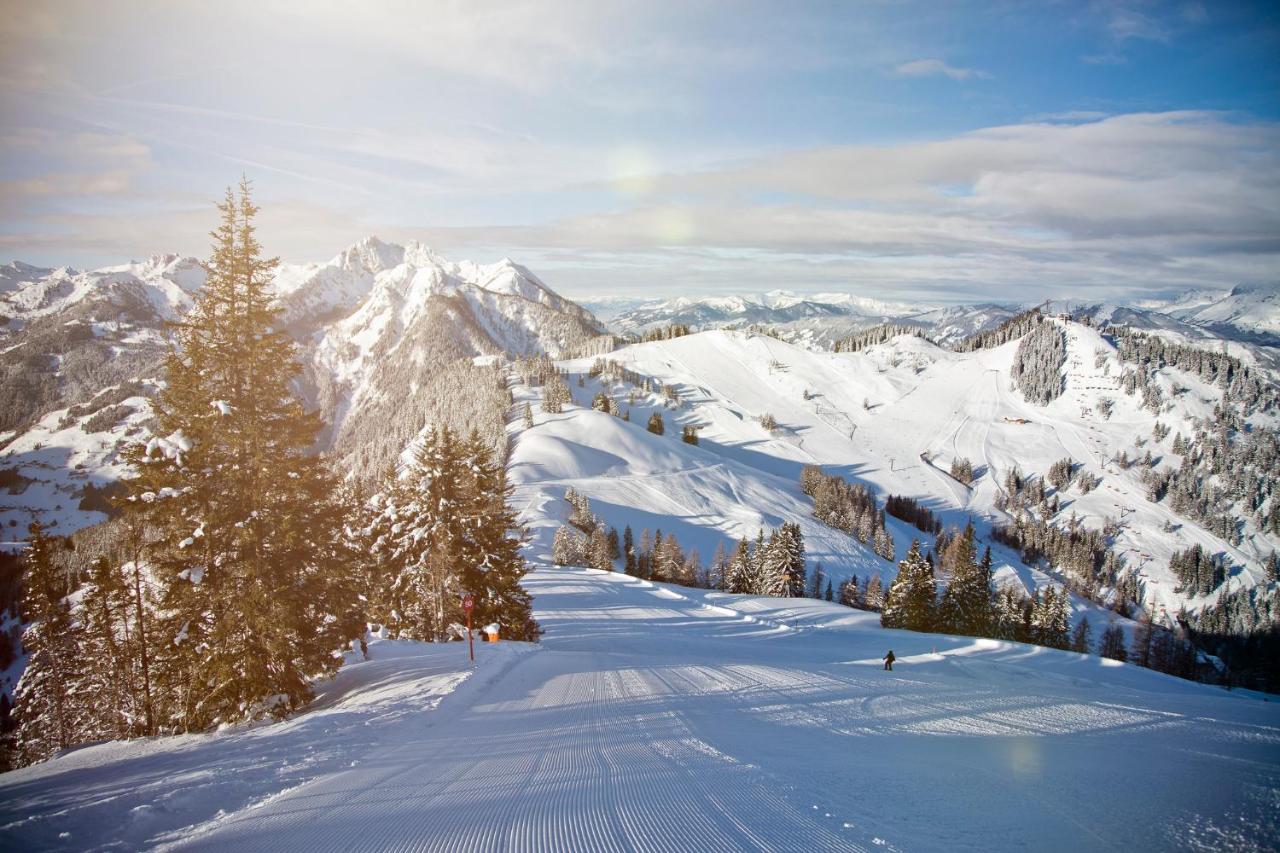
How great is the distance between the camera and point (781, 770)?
7.46 m

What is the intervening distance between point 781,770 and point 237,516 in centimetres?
1163

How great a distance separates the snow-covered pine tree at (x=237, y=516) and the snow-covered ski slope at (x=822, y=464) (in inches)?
2527

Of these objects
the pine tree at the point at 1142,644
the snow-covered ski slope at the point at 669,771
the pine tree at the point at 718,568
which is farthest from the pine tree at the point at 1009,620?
the pine tree at the point at 1142,644

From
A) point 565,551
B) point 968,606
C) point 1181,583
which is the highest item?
point 968,606

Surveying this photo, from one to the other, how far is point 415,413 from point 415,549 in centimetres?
18867

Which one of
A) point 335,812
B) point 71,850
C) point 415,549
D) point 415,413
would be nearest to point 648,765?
point 335,812

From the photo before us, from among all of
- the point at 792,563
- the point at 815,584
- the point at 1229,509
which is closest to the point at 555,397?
the point at 815,584

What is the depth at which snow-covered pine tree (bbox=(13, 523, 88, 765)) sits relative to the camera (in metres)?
26.7

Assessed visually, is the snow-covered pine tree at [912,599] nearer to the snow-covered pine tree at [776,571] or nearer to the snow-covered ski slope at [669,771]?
the snow-covered pine tree at [776,571]

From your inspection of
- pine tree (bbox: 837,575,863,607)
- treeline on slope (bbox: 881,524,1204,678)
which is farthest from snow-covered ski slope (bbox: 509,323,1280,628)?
treeline on slope (bbox: 881,524,1204,678)

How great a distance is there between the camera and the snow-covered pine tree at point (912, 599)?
39469 millimetres

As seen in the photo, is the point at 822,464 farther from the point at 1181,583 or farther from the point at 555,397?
the point at 1181,583

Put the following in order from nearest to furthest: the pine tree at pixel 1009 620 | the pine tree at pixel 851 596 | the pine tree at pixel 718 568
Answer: the pine tree at pixel 1009 620 < the pine tree at pixel 851 596 < the pine tree at pixel 718 568

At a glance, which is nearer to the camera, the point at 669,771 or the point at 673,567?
the point at 669,771
